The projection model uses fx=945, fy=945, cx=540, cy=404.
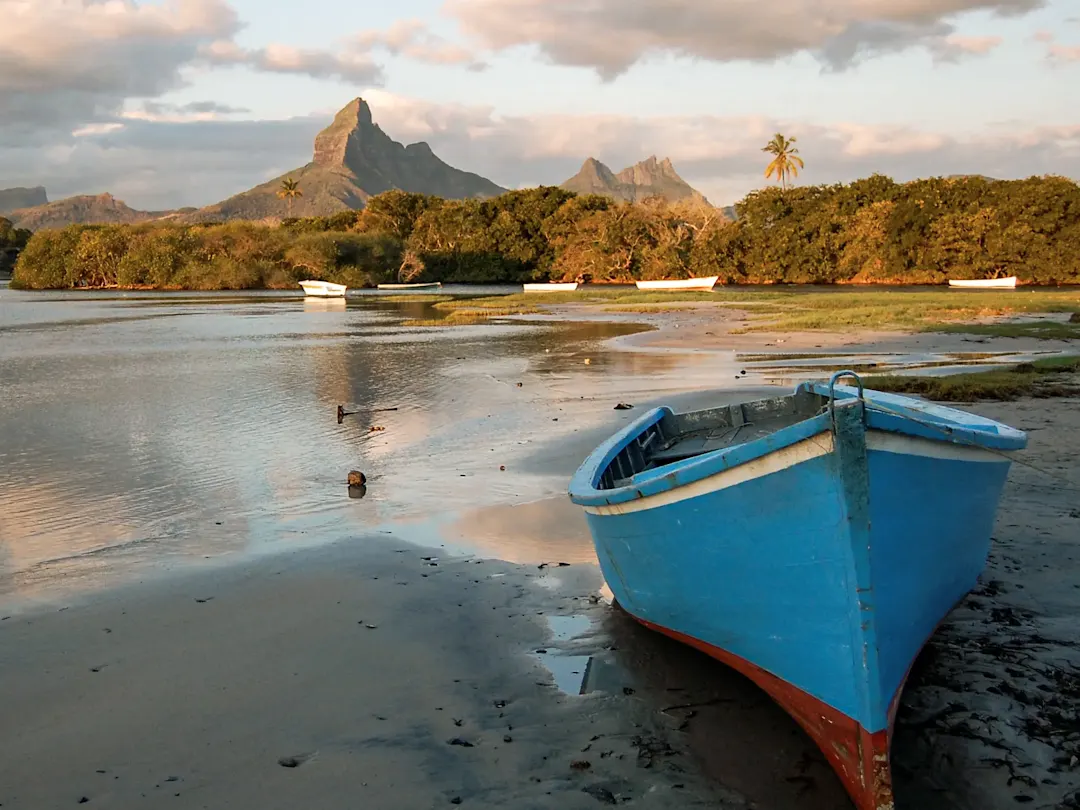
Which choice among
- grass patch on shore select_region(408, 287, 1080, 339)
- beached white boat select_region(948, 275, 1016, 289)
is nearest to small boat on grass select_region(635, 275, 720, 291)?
grass patch on shore select_region(408, 287, 1080, 339)

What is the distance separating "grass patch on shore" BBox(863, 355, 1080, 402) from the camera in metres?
13.1

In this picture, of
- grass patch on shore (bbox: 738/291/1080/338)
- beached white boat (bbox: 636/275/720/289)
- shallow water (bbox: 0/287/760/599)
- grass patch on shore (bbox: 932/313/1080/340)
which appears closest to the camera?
shallow water (bbox: 0/287/760/599)

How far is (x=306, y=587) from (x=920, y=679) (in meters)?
4.31

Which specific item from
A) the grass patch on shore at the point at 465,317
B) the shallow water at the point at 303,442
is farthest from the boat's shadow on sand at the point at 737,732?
the grass patch on shore at the point at 465,317

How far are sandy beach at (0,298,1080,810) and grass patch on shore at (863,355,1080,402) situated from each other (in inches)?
222

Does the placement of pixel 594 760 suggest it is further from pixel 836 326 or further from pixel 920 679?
pixel 836 326

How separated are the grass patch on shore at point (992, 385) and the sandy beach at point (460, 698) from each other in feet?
18.5

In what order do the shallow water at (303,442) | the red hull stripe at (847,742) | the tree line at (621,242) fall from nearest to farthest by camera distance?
the red hull stripe at (847,742), the shallow water at (303,442), the tree line at (621,242)

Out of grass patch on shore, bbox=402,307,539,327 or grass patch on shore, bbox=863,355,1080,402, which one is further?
grass patch on shore, bbox=402,307,539,327

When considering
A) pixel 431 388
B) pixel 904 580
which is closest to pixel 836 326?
pixel 431 388

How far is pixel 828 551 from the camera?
4.14m

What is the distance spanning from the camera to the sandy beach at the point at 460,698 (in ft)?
14.4

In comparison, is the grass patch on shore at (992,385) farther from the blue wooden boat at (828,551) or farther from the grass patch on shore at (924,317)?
the grass patch on shore at (924,317)

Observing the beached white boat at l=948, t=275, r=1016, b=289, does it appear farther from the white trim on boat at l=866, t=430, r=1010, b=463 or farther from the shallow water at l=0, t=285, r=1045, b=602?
the white trim on boat at l=866, t=430, r=1010, b=463
